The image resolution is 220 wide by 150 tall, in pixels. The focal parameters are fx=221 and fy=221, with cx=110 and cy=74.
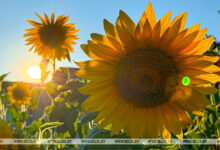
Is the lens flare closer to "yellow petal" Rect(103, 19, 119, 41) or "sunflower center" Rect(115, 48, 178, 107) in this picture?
"sunflower center" Rect(115, 48, 178, 107)

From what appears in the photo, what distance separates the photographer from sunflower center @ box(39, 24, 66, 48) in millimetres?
2172

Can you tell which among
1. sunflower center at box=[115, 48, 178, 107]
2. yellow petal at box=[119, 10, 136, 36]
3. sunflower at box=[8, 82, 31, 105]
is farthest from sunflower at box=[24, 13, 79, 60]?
yellow petal at box=[119, 10, 136, 36]

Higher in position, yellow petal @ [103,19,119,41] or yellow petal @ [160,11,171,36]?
yellow petal @ [160,11,171,36]

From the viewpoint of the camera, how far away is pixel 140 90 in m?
0.96

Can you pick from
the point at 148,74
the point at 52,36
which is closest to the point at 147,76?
the point at 148,74

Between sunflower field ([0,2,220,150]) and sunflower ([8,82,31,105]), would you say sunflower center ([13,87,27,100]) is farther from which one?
sunflower field ([0,2,220,150])

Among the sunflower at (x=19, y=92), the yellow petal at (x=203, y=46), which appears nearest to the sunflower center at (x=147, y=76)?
the yellow petal at (x=203, y=46)

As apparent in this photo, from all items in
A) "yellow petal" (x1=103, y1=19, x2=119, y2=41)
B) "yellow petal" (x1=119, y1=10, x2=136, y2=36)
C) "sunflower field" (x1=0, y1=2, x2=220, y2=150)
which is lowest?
"sunflower field" (x1=0, y1=2, x2=220, y2=150)

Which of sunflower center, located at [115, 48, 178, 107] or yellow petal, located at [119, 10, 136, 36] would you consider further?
sunflower center, located at [115, 48, 178, 107]

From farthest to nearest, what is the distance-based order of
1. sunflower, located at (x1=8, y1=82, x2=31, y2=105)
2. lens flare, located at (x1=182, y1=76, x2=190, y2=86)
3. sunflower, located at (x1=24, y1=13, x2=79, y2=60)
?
1. sunflower, located at (x1=8, y1=82, x2=31, y2=105)
2. sunflower, located at (x1=24, y1=13, x2=79, y2=60)
3. lens flare, located at (x1=182, y1=76, x2=190, y2=86)

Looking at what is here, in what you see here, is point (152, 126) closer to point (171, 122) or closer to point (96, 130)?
point (171, 122)

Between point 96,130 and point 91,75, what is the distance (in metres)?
0.23

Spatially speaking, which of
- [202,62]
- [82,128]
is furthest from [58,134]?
[202,62]

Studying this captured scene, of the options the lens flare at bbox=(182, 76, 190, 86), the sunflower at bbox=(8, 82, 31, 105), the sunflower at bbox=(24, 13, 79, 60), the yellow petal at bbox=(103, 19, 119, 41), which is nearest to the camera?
the yellow petal at bbox=(103, 19, 119, 41)
